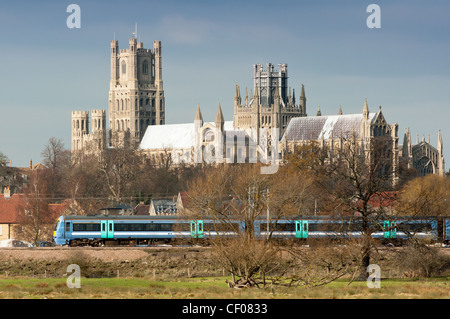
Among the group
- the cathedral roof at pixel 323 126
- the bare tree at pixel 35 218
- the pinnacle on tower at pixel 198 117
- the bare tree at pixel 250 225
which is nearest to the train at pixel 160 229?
the bare tree at pixel 250 225

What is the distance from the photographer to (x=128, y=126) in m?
198

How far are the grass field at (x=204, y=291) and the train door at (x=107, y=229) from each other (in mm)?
18870

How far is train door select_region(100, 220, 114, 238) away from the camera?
65375mm

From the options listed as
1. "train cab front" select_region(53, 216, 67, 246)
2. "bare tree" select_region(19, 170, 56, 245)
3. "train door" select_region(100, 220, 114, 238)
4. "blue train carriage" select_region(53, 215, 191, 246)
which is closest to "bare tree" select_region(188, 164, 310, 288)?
"blue train carriage" select_region(53, 215, 191, 246)

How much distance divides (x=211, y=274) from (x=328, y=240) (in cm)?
632

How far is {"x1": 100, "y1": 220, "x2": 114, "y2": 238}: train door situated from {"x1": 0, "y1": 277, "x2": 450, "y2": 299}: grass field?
18.9 m

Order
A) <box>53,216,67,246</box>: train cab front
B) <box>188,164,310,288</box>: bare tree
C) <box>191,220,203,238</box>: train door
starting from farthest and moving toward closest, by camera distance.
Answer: <box>53,216,67,246</box>: train cab front → <box>191,220,203,238</box>: train door → <box>188,164,310,288</box>: bare tree

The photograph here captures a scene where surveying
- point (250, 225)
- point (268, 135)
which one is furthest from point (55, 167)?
point (250, 225)

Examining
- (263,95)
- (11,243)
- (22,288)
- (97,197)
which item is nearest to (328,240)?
(22,288)

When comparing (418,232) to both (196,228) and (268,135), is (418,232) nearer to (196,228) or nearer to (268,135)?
(196,228)

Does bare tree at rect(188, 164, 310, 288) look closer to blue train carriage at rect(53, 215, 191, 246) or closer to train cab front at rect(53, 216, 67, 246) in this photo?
blue train carriage at rect(53, 215, 191, 246)

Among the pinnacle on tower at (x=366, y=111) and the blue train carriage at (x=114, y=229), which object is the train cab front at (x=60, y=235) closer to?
the blue train carriage at (x=114, y=229)

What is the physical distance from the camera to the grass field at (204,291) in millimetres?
38406

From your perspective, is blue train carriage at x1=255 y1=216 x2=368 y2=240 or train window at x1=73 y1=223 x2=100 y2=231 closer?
blue train carriage at x1=255 y1=216 x2=368 y2=240
